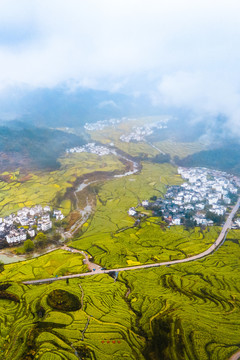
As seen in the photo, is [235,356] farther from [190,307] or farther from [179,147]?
[179,147]

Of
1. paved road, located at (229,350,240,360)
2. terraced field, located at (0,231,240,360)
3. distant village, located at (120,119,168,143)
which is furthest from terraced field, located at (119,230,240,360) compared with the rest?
distant village, located at (120,119,168,143)

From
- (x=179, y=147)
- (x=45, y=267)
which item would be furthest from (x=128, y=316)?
(x=179, y=147)

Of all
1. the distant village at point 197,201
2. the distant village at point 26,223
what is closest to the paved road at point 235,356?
the distant village at point 197,201

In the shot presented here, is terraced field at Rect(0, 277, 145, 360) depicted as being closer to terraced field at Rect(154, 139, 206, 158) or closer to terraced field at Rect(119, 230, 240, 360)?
terraced field at Rect(119, 230, 240, 360)

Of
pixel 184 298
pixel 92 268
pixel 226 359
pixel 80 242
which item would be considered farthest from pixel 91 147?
pixel 226 359

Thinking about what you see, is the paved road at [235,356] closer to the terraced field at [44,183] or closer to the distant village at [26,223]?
the distant village at [26,223]

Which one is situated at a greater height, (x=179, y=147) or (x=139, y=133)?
(x=179, y=147)
